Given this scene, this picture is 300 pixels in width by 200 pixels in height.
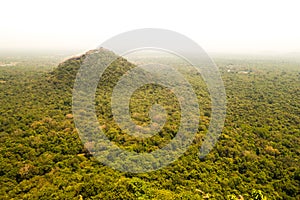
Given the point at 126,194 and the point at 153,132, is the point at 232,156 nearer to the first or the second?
the point at 153,132

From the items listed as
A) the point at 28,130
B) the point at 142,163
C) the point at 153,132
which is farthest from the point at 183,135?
the point at 28,130

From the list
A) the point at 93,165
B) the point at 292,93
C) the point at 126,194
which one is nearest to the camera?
the point at 126,194

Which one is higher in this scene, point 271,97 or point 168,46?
point 168,46

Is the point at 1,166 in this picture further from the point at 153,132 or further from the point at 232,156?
the point at 232,156

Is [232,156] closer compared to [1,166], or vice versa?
[1,166]

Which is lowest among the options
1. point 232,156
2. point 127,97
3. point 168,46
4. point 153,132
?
point 232,156

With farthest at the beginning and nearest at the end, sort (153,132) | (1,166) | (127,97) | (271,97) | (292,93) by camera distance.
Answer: (292,93), (271,97), (127,97), (153,132), (1,166)
